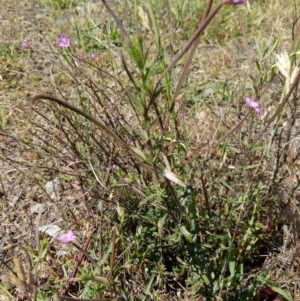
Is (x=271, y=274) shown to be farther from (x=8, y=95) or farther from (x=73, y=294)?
(x=8, y=95)

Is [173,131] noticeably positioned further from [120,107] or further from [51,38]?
[51,38]

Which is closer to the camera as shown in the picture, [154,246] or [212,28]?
[154,246]

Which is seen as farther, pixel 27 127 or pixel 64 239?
pixel 27 127

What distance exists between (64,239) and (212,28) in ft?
5.75

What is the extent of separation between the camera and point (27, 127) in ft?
7.21

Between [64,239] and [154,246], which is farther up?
[64,239]

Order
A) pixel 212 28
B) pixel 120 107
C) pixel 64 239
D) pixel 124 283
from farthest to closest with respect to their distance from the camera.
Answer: pixel 212 28, pixel 120 107, pixel 124 283, pixel 64 239

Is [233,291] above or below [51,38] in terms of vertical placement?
below

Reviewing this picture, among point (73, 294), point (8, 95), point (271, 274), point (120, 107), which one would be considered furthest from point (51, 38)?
point (271, 274)

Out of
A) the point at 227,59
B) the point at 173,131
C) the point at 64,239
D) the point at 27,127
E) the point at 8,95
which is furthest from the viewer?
the point at 227,59

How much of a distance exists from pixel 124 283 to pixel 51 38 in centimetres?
164

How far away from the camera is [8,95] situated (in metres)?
2.36

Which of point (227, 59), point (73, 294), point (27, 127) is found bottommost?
point (73, 294)

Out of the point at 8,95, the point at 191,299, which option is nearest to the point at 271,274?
the point at 191,299
